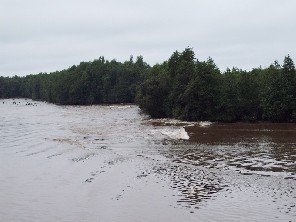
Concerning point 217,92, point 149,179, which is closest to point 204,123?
point 217,92

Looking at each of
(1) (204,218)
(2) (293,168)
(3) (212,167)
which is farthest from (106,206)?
(2) (293,168)

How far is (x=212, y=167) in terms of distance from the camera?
2934 cm

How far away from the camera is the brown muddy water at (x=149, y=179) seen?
1894 centimetres

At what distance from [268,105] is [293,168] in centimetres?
3870

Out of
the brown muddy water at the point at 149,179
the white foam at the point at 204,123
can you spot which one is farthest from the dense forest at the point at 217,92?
the brown muddy water at the point at 149,179

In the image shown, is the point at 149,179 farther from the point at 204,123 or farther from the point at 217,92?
the point at 217,92

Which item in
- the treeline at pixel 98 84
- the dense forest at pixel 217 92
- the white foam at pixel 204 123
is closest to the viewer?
the white foam at pixel 204 123

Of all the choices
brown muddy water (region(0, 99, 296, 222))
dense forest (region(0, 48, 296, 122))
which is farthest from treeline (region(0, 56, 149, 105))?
brown muddy water (region(0, 99, 296, 222))

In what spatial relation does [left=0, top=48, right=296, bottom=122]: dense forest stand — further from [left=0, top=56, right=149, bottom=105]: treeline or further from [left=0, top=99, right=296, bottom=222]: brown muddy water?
[left=0, top=56, right=149, bottom=105]: treeline

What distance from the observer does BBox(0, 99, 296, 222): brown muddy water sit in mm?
18938

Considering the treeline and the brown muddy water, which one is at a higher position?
the treeline

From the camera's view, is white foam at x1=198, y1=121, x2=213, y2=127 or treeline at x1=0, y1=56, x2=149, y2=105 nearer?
white foam at x1=198, y1=121, x2=213, y2=127

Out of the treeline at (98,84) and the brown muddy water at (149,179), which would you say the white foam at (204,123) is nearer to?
the brown muddy water at (149,179)

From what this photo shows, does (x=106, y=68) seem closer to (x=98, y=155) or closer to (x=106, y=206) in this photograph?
(x=98, y=155)
